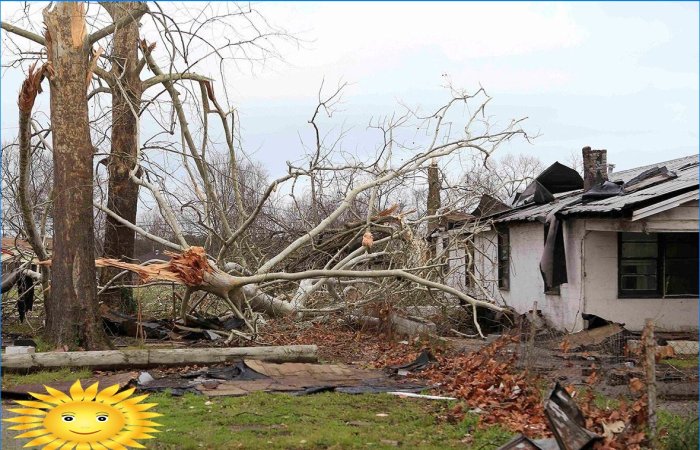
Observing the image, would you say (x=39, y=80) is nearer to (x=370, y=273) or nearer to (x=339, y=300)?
(x=370, y=273)

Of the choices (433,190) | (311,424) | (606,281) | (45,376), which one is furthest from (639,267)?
(45,376)

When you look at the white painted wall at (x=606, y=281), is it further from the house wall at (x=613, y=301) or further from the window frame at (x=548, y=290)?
the window frame at (x=548, y=290)

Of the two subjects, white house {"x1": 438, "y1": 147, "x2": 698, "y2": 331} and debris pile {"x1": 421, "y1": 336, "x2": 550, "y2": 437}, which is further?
white house {"x1": 438, "y1": 147, "x2": 698, "y2": 331}

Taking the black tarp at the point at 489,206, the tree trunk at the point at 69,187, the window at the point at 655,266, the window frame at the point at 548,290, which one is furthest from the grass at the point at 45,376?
the black tarp at the point at 489,206

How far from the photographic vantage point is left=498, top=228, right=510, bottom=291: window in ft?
63.0

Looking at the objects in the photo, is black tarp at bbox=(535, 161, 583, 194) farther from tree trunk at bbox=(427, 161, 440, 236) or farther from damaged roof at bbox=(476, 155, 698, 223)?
tree trunk at bbox=(427, 161, 440, 236)

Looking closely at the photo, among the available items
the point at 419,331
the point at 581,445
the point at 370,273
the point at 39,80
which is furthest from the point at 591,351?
the point at 39,80

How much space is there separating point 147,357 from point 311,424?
12.8ft

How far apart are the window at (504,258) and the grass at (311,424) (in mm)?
11231

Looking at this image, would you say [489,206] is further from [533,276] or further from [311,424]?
[311,424]

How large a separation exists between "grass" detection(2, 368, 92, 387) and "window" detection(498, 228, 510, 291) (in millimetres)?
11777

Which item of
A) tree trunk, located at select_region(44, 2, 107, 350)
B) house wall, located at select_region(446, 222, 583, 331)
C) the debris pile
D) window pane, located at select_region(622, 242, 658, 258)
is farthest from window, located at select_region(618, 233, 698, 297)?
tree trunk, located at select_region(44, 2, 107, 350)

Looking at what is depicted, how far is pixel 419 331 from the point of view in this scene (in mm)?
13023

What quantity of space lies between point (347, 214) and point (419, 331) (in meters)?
7.59
